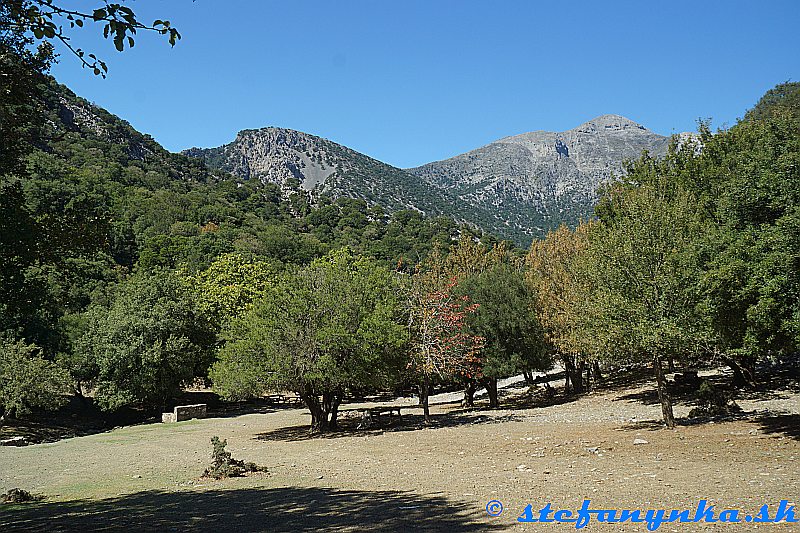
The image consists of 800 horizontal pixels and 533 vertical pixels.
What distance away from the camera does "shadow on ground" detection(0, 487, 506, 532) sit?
788 centimetres

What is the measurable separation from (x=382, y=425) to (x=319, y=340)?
6.11 m

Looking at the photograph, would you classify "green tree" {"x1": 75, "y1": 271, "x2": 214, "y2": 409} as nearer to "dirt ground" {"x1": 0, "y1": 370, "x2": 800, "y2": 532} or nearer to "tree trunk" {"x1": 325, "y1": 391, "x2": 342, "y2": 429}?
"dirt ground" {"x1": 0, "y1": 370, "x2": 800, "y2": 532}

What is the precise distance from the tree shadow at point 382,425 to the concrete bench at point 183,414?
9.76 meters

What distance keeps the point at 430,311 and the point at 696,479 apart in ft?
48.5

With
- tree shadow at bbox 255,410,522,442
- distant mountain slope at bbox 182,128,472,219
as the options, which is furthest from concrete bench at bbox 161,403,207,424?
distant mountain slope at bbox 182,128,472,219

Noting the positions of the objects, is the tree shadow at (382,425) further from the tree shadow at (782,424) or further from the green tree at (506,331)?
the tree shadow at (782,424)

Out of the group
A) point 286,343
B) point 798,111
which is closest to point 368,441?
point 286,343

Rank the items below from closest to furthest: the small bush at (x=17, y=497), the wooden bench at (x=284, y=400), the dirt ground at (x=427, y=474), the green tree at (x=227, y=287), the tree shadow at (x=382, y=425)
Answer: the dirt ground at (x=427, y=474)
the small bush at (x=17, y=497)
the tree shadow at (x=382, y=425)
the green tree at (x=227, y=287)
the wooden bench at (x=284, y=400)

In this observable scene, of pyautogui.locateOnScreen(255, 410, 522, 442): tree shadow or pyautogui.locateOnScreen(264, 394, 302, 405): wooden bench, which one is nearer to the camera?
pyautogui.locateOnScreen(255, 410, 522, 442): tree shadow

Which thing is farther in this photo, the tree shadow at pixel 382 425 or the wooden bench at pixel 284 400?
the wooden bench at pixel 284 400

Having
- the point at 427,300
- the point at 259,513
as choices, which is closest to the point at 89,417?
the point at 427,300

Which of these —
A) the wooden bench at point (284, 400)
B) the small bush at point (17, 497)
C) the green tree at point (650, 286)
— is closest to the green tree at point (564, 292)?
the green tree at point (650, 286)

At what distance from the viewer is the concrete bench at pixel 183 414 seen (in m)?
33.1

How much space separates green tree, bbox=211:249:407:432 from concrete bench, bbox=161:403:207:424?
10651mm
